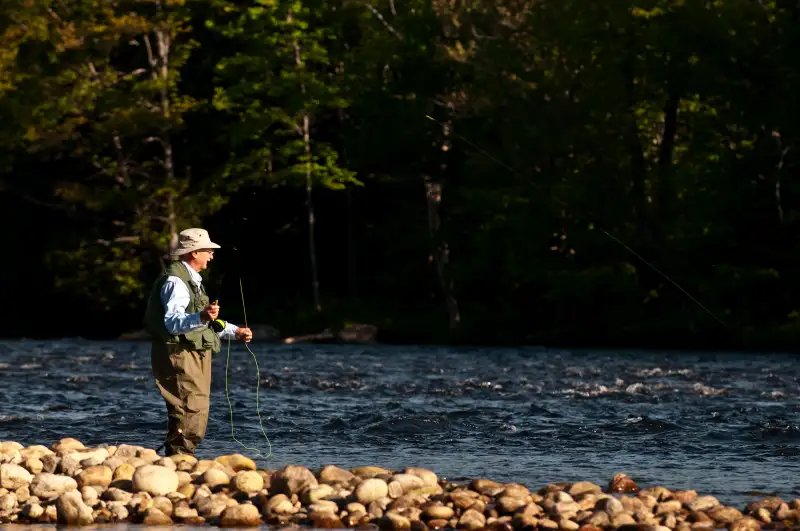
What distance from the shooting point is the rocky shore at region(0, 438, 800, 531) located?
8094 mm

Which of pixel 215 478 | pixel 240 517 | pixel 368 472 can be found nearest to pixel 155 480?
pixel 215 478

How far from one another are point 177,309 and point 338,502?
151 centimetres

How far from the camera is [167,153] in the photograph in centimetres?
3619

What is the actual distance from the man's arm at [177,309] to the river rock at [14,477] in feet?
3.72

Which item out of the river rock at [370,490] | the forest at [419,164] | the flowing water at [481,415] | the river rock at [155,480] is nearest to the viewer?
the river rock at [370,490]

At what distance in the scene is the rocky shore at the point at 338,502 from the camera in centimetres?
809

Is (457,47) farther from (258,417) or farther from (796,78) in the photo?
(258,417)

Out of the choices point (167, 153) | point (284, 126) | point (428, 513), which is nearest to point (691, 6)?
point (284, 126)

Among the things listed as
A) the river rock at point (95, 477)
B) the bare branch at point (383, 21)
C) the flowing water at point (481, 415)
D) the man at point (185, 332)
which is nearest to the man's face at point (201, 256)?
the man at point (185, 332)

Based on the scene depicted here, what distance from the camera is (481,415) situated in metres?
14.1

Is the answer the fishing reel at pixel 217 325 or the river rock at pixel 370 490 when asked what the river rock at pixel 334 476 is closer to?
the river rock at pixel 370 490

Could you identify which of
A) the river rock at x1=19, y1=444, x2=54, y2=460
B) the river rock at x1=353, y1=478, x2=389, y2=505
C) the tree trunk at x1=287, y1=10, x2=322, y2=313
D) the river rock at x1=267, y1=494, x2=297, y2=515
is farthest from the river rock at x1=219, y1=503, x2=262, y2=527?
the tree trunk at x1=287, y1=10, x2=322, y2=313

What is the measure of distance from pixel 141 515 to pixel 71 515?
0.36 m

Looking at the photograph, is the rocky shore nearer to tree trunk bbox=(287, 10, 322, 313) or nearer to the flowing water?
the flowing water
